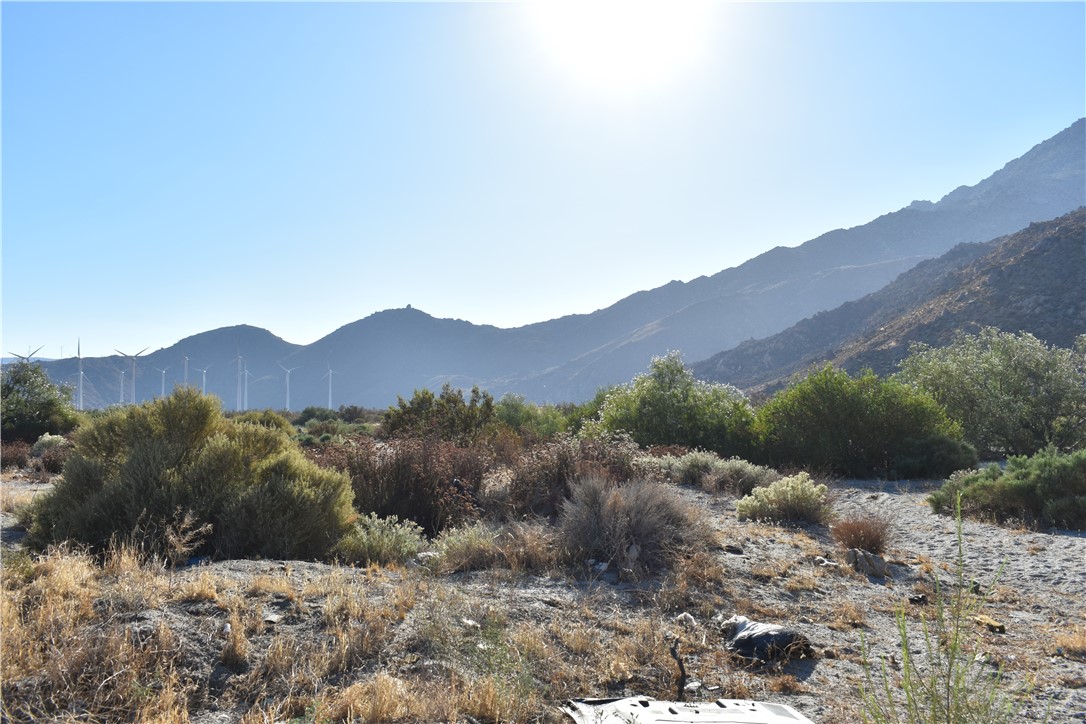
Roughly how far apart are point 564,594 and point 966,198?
18831cm

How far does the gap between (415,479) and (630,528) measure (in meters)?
4.34

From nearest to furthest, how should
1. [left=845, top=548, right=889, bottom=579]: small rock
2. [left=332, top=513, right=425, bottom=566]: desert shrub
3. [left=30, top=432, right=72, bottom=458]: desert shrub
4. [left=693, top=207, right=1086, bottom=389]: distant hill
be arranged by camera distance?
[left=332, top=513, right=425, bottom=566]: desert shrub
[left=845, top=548, right=889, bottom=579]: small rock
[left=30, top=432, right=72, bottom=458]: desert shrub
[left=693, top=207, right=1086, bottom=389]: distant hill

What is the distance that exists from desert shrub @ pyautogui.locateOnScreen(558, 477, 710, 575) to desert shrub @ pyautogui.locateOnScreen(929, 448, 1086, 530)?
5.82m

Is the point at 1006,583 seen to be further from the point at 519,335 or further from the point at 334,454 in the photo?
the point at 519,335

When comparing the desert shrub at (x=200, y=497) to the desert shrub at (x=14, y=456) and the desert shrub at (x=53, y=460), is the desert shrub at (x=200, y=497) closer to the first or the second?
the desert shrub at (x=53, y=460)

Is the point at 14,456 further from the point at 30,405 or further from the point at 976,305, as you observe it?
the point at 976,305

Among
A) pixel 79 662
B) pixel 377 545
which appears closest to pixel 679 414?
pixel 377 545

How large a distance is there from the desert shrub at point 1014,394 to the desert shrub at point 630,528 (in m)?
16.1

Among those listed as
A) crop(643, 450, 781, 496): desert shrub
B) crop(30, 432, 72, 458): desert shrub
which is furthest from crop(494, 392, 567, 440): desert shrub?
crop(30, 432, 72, 458): desert shrub

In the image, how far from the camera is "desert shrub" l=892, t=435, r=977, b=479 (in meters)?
16.5

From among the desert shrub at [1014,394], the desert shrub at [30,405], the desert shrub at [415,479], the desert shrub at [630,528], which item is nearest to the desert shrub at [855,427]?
the desert shrub at [1014,394]

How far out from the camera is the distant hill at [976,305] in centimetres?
4216

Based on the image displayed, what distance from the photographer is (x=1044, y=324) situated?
40594 millimetres

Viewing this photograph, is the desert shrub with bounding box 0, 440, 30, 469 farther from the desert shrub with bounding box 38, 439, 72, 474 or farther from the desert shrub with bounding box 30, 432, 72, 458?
the desert shrub with bounding box 38, 439, 72, 474
